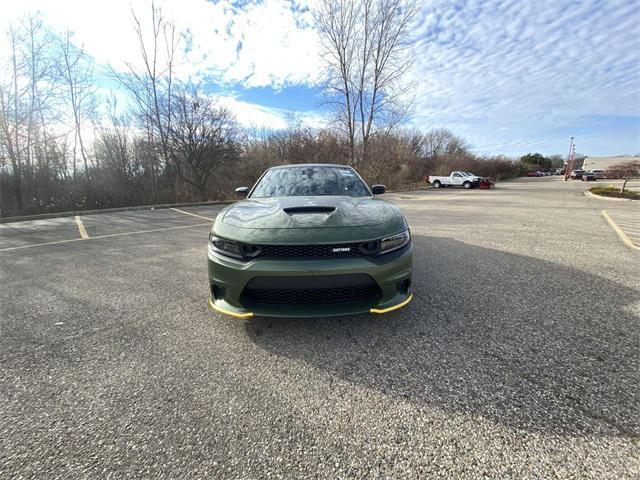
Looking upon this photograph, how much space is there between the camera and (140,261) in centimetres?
443

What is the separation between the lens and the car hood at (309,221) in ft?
7.00

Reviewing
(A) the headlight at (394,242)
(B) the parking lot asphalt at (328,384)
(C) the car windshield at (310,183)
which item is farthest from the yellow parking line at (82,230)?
(A) the headlight at (394,242)

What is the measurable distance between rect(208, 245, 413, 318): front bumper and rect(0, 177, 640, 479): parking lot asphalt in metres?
0.31

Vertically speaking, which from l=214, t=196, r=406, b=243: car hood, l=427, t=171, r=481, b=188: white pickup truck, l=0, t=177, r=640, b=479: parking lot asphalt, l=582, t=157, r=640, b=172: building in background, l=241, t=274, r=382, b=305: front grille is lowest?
l=0, t=177, r=640, b=479: parking lot asphalt

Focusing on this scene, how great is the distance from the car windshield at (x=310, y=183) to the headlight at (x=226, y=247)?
1238mm

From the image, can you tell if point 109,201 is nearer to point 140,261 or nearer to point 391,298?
point 140,261

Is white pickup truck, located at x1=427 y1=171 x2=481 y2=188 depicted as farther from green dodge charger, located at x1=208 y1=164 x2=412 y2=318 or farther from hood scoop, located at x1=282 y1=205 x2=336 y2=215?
hood scoop, located at x1=282 y1=205 x2=336 y2=215

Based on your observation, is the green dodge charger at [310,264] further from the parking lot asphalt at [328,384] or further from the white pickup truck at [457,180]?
the white pickup truck at [457,180]

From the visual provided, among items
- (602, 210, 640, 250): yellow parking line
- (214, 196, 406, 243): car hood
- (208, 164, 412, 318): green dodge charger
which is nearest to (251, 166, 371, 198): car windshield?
(214, 196, 406, 243): car hood

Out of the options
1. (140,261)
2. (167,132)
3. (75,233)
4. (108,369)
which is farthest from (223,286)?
(167,132)

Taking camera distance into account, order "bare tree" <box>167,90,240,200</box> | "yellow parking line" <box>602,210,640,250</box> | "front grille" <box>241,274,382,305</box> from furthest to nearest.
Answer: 1. "bare tree" <box>167,90,240,200</box>
2. "yellow parking line" <box>602,210,640,250</box>
3. "front grille" <box>241,274,382,305</box>

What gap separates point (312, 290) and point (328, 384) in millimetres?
618

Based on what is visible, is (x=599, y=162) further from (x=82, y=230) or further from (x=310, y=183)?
(x=82, y=230)

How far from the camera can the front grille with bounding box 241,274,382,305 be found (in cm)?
199
